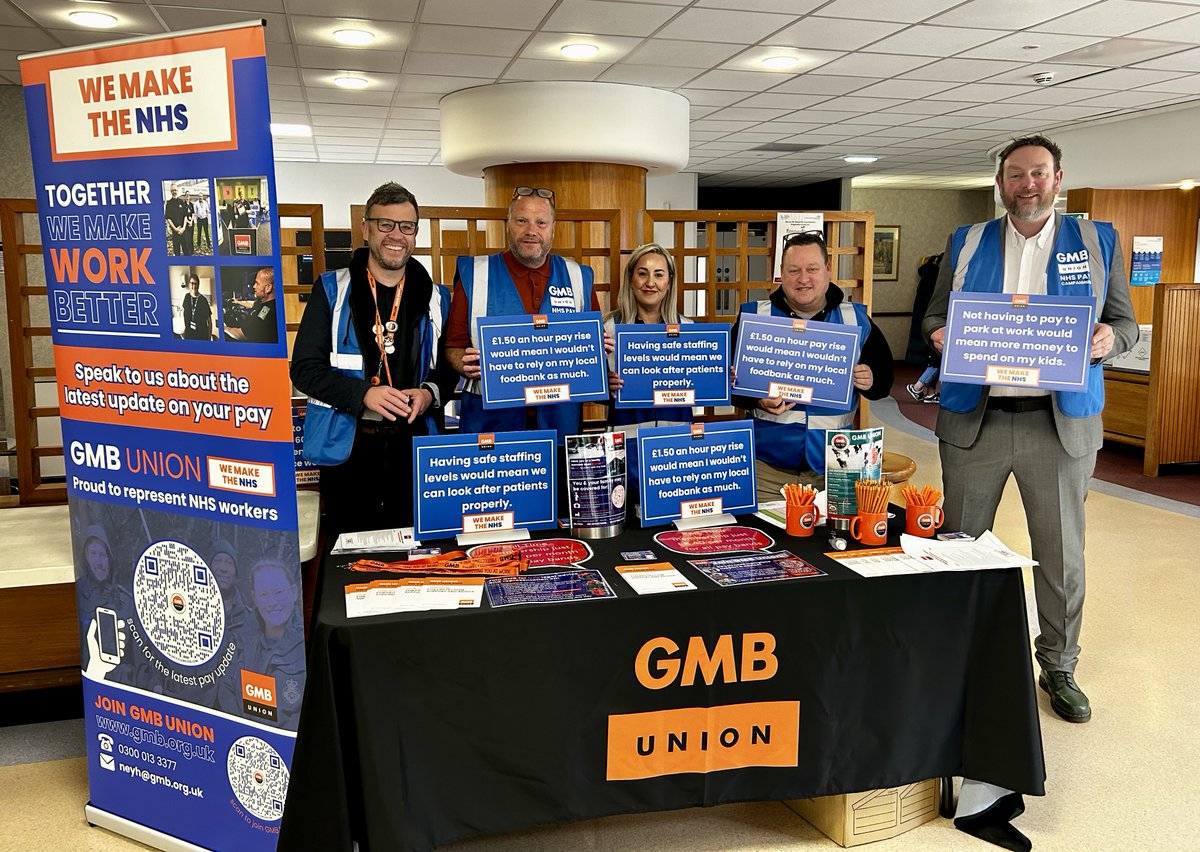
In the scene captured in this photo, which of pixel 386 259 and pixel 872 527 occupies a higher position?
pixel 386 259

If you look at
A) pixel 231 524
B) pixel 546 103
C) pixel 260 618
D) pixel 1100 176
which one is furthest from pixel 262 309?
pixel 1100 176

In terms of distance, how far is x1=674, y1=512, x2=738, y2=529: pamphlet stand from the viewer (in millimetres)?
2295

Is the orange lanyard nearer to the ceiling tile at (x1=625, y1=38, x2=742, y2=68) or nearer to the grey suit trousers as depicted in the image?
the grey suit trousers

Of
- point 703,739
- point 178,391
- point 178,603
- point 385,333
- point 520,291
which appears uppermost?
point 520,291

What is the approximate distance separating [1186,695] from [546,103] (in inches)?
208

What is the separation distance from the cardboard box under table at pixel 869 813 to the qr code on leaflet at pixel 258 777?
4.24ft

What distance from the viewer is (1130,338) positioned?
2654 millimetres

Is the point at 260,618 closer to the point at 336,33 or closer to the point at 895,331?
the point at 336,33

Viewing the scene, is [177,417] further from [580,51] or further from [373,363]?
[580,51]

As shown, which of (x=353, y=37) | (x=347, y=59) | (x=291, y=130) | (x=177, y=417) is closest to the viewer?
(x=177, y=417)

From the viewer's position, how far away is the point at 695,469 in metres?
2.28

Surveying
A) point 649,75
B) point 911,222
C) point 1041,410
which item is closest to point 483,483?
point 1041,410

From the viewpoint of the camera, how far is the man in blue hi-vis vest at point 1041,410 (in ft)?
8.53

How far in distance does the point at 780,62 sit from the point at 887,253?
365 inches
